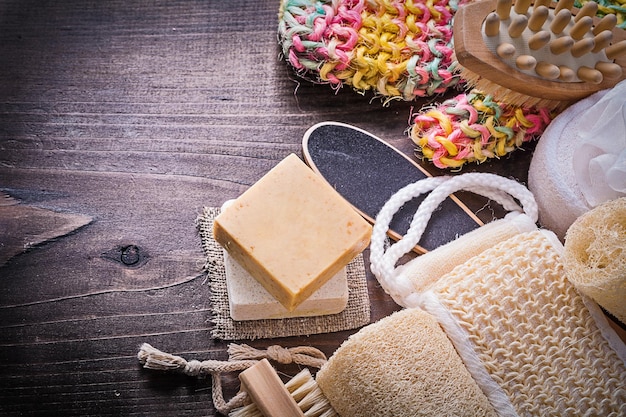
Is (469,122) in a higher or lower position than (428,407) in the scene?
higher

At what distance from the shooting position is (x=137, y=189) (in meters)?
0.83

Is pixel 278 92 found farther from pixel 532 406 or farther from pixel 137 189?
pixel 532 406

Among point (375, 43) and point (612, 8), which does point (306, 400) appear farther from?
point (612, 8)

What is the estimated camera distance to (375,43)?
865 millimetres

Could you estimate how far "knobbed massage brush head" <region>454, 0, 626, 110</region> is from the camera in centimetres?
77

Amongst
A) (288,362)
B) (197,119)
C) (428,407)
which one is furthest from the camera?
(197,119)

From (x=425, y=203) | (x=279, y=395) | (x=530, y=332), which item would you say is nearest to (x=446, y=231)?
(x=425, y=203)

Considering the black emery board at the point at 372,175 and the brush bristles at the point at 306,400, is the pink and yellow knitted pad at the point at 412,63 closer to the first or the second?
the black emery board at the point at 372,175

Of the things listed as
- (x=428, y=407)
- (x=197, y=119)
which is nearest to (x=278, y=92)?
(x=197, y=119)

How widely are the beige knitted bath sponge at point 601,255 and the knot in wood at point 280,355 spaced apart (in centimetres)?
33

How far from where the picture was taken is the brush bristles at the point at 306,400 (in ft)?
2.27

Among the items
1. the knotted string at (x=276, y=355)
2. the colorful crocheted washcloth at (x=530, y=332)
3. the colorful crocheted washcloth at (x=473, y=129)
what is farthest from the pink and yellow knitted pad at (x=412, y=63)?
the knotted string at (x=276, y=355)

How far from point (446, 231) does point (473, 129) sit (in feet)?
0.45

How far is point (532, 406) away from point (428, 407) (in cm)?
11
